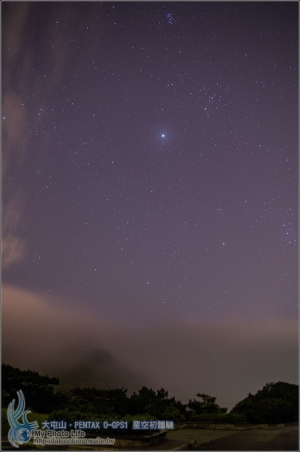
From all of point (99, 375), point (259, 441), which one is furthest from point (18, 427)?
point (259, 441)

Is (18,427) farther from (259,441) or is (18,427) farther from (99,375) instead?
(259,441)

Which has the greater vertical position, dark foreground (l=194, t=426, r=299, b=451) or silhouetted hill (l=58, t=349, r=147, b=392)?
silhouetted hill (l=58, t=349, r=147, b=392)

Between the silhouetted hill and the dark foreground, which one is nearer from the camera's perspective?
the dark foreground

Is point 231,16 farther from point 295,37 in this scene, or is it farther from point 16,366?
point 16,366

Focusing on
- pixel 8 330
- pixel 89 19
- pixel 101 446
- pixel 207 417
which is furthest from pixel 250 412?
pixel 89 19

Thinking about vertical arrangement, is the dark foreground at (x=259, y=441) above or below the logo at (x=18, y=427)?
below

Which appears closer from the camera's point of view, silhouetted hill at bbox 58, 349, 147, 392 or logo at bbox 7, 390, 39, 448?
logo at bbox 7, 390, 39, 448
